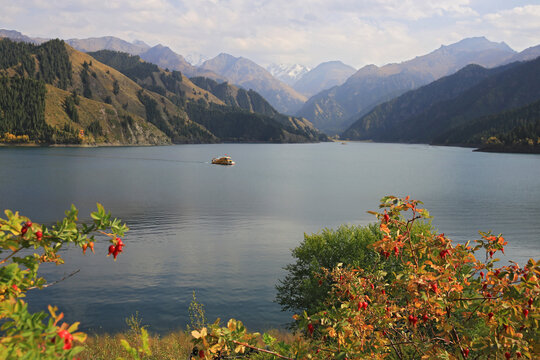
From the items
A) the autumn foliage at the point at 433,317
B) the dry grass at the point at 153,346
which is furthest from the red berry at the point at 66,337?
the dry grass at the point at 153,346

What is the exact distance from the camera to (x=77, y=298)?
91.8 ft

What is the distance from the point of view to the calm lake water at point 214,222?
27547mm

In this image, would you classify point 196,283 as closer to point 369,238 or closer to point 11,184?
point 369,238

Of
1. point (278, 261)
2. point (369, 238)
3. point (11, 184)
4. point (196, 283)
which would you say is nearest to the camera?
point (369, 238)

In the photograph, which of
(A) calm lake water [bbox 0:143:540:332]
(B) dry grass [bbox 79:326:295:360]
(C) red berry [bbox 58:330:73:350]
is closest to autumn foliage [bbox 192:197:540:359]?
(C) red berry [bbox 58:330:73:350]

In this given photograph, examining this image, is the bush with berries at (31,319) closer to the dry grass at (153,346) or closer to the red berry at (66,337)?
the red berry at (66,337)

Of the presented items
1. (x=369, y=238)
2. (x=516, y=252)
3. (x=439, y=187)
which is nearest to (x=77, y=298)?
(x=369, y=238)

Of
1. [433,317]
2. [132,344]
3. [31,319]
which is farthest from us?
[132,344]

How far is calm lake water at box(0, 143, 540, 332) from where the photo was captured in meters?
27.5

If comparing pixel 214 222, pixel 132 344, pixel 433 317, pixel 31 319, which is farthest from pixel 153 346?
pixel 214 222

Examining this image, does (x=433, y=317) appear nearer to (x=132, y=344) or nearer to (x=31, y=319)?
(x=31, y=319)

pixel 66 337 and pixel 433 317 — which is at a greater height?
pixel 66 337

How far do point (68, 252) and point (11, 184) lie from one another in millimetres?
63794

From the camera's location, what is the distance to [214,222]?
2200 inches
